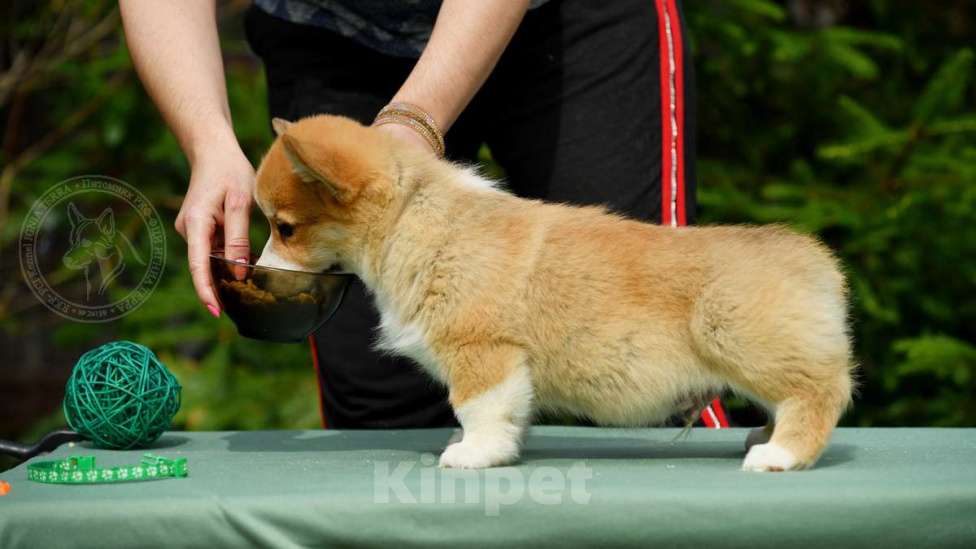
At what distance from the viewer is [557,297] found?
7.43 ft

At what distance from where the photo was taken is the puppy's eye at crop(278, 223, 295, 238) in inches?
94.7

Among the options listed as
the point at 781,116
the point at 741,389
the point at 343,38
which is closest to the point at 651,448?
the point at 741,389

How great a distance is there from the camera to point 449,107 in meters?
2.59

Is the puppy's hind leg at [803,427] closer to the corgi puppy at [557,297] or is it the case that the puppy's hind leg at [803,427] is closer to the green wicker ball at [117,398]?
the corgi puppy at [557,297]

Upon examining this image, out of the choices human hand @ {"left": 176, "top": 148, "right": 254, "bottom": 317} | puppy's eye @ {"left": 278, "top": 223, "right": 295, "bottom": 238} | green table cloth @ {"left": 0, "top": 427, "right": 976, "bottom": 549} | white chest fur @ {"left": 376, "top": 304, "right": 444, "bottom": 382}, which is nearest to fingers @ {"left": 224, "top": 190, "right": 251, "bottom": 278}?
human hand @ {"left": 176, "top": 148, "right": 254, "bottom": 317}

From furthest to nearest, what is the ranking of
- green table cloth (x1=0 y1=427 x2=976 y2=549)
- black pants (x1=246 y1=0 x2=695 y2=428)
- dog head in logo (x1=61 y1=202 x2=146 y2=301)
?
1. dog head in logo (x1=61 y1=202 x2=146 y2=301)
2. black pants (x1=246 y1=0 x2=695 y2=428)
3. green table cloth (x1=0 y1=427 x2=976 y2=549)

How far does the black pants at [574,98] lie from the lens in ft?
9.95

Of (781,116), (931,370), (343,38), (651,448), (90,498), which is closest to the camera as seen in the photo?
(90,498)

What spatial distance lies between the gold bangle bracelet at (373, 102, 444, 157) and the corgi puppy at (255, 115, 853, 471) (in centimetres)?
11

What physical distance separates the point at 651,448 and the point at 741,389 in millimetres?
413

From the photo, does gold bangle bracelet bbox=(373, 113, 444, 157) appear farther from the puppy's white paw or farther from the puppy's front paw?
the puppy's white paw

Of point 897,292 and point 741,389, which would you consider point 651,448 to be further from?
point 897,292

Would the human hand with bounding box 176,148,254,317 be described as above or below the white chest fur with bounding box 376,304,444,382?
above

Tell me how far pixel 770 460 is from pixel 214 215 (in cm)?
131
